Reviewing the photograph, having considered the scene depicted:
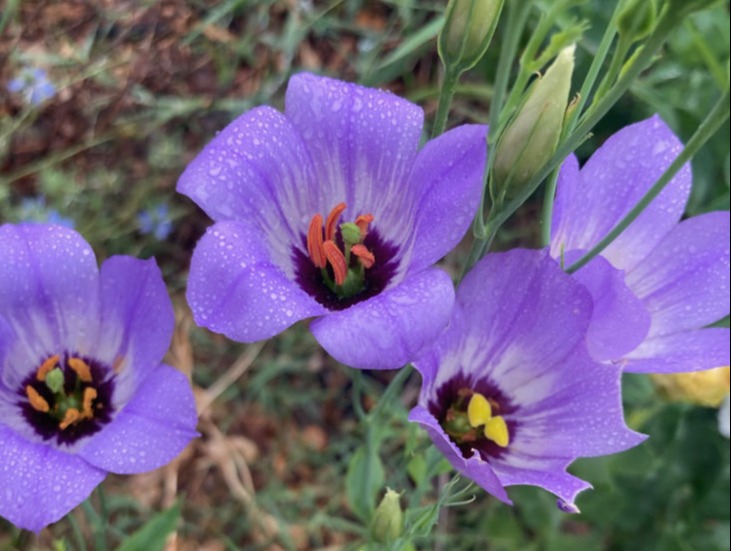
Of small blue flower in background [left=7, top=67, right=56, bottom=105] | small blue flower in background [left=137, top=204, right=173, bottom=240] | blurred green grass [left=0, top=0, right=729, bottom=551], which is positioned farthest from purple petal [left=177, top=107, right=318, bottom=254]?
small blue flower in background [left=7, top=67, right=56, bottom=105]

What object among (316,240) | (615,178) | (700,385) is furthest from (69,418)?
(700,385)

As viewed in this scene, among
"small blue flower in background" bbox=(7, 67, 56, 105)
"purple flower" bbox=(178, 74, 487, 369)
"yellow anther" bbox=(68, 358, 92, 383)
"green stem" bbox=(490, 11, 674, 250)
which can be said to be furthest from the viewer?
"small blue flower in background" bbox=(7, 67, 56, 105)

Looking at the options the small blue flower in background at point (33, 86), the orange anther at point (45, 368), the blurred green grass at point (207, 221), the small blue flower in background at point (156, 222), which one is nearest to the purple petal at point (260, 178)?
the orange anther at point (45, 368)

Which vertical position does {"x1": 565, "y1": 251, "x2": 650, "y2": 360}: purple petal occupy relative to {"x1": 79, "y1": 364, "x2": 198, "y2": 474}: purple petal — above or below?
above

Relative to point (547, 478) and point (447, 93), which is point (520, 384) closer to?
point (547, 478)

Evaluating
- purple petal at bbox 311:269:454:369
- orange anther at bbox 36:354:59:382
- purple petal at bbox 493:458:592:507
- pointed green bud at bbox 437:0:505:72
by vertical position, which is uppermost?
pointed green bud at bbox 437:0:505:72

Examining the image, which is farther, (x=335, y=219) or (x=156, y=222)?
(x=156, y=222)

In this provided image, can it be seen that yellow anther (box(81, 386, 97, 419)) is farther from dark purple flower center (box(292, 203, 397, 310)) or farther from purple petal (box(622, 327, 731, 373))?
purple petal (box(622, 327, 731, 373))
